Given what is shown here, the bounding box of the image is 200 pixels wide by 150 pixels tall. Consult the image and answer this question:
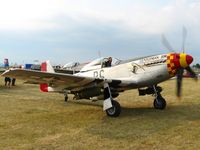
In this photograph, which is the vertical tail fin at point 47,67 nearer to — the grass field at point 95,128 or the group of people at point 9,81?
the grass field at point 95,128

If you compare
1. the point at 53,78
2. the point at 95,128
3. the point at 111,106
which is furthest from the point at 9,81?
the point at 95,128

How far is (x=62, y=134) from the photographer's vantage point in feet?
26.0

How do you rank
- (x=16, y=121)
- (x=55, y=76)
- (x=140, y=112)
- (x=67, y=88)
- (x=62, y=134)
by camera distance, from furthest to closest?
1. (x=67, y=88)
2. (x=140, y=112)
3. (x=55, y=76)
4. (x=16, y=121)
5. (x=62, y=134)

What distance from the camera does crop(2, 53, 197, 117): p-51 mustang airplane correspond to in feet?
33.3

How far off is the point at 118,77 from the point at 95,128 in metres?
3.19

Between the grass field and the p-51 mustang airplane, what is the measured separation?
673 millimetres

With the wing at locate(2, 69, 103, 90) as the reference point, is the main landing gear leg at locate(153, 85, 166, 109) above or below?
below

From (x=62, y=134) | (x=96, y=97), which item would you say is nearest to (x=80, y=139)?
(x=62, y=134)

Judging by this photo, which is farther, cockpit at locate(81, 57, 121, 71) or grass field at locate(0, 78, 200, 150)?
cockpit at locate(81, 57, 121, 71)

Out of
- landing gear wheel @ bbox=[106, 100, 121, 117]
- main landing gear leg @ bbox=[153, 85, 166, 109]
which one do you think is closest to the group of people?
main landing gear leg @ bbox=[153, 85, 166, 109]

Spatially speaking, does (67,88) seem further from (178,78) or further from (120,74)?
(178,78)

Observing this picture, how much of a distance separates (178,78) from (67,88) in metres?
4.35

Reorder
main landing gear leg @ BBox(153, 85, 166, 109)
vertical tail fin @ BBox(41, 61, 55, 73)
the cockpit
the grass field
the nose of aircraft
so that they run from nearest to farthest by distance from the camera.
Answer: the grass field
the nose of aircraft
the cockpit
main landing gear leg @ BBox(153, 85, 166, 109)
vertical tail fin @ BBox(41, 61, 55, 73)

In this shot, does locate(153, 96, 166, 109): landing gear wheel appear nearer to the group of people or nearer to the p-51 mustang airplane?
the p-51 mustang airplane
